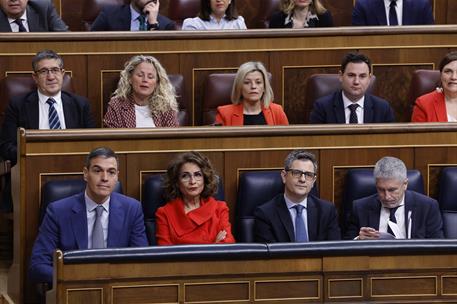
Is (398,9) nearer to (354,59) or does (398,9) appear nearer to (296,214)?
(354,59)

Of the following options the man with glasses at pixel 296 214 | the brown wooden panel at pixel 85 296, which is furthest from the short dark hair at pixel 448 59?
the brown wooden panel at pixel 85 296

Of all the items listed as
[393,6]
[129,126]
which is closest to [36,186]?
[129,126]

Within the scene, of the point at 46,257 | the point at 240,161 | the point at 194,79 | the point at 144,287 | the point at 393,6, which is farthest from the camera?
the point at 393,6

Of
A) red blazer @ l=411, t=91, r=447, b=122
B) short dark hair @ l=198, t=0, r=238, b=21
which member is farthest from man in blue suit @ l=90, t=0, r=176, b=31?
red blazer @ l=411, t=91, r=447, b=122

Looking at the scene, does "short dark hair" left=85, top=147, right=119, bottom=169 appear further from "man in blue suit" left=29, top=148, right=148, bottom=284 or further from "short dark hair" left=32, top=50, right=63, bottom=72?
"short dark hair" left=32, top=50, right=63, bottom=72

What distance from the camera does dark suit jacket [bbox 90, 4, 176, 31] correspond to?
17.0 ft

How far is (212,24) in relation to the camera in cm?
521

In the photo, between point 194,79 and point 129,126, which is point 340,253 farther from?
point 194,79

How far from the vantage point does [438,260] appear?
3479 mm

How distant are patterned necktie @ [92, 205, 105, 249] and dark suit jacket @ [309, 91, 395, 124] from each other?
1.03 metres

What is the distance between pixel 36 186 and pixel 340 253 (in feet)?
3.40

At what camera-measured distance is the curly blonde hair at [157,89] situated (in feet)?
15.0

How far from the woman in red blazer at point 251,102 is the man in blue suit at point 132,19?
26.3 inches

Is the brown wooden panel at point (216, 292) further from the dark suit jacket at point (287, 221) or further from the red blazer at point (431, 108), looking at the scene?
the red blazer at point (431, 108)
